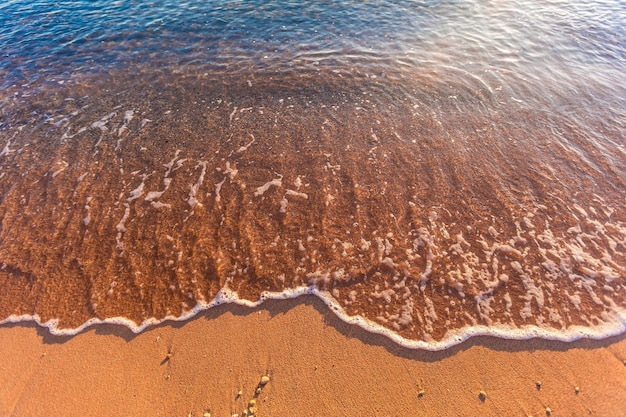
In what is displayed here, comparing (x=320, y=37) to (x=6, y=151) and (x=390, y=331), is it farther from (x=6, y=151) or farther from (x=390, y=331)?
(x=390, y=331)

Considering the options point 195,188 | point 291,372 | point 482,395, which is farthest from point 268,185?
point 482,395

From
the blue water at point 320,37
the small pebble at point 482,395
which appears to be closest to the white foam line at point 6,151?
the blue water at point 320,37

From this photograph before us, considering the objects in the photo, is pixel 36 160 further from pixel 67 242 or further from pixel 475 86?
pixel 475 86

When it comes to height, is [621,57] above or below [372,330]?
above

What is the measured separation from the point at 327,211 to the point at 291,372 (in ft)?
11.0

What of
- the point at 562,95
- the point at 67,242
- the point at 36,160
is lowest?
the point at 67,242

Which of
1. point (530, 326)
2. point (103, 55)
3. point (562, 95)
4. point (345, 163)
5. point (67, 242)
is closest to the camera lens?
point (530, 326)

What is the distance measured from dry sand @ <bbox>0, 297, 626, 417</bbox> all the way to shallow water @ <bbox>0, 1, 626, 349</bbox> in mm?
344

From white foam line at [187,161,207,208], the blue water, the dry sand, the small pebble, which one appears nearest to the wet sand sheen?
white foam line at [187,161,207,208]

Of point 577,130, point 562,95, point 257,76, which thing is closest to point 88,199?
point 257,76

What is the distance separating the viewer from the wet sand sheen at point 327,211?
5.62m

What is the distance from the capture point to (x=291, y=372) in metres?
4.78

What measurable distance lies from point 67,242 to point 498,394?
841 cm

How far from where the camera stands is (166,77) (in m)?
11.4
